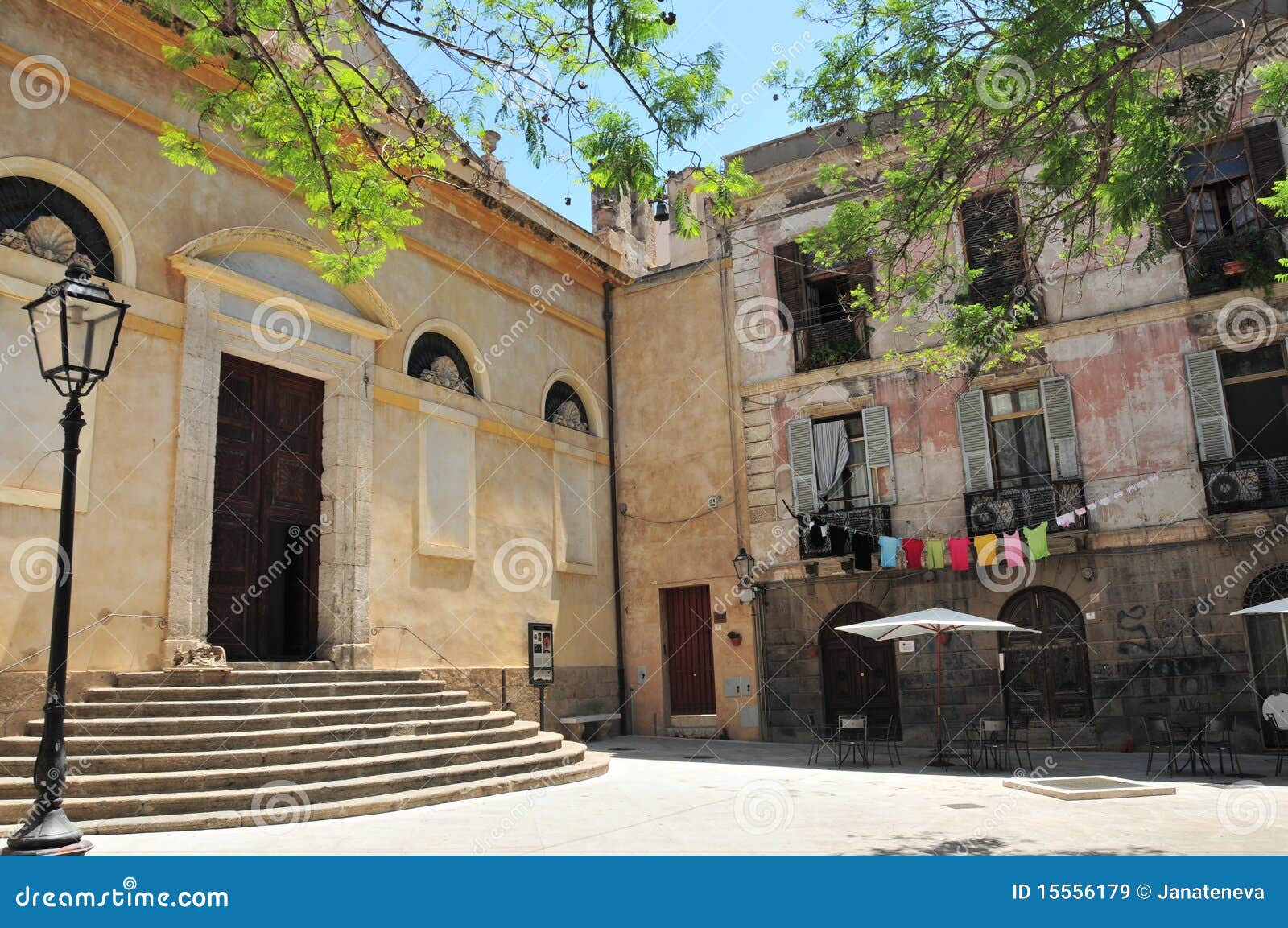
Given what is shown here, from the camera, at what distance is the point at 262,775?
9156 millimetres

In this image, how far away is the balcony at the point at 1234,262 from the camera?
563 inches

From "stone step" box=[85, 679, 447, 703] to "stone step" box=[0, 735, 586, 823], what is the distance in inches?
72.3

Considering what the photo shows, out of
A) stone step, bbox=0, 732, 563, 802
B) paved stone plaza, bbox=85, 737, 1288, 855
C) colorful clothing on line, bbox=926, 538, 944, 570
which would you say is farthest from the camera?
colorful clothing on line, bbox=926, 538, 944, 570

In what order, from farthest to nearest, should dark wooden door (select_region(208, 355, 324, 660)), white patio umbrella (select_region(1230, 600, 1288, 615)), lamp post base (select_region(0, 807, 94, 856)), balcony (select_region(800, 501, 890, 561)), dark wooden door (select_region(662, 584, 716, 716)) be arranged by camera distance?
dark wooden door (select_region(662, 584, 716, 716)), balcony (select_region(800, 501, 890, 561)), dark wooden door (select_region(208, 355, 324, 660)), white patio umbrella (select_region(1230, 600, 1288, 615)), lamp post base (select_region(0, 807, 94, 856))

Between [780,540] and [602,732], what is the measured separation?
4374 millimetres

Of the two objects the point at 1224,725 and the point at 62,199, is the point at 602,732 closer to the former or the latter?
the point at 1224,725

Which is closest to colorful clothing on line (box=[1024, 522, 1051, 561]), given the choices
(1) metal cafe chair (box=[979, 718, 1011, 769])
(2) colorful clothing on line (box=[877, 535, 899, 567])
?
(2) colorful clothing on line (box=[877, 535, 899, 567])

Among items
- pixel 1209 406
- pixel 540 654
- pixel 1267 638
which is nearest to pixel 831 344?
pixel 1209 406

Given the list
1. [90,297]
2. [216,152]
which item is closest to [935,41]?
[90,297]

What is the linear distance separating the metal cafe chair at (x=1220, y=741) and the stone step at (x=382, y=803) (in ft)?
23.0

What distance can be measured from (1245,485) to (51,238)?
1506cm

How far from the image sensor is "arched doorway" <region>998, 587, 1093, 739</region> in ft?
49.1

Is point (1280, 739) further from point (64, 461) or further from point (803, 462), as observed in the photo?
point (64, 461)

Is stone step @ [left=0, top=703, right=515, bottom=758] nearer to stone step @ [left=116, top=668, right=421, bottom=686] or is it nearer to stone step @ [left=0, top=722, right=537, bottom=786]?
stone step @ [left=0, top=722, right=537, bottom=786]
